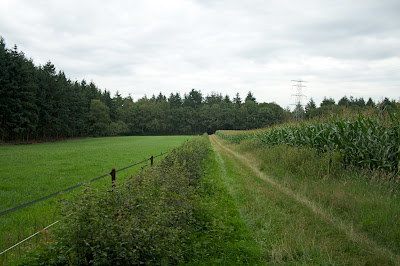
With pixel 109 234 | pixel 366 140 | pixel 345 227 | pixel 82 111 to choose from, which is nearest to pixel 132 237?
pixel 109 234

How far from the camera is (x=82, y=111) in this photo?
6412 cm

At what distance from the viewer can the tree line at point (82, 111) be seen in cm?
3731

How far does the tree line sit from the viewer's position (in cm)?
3731

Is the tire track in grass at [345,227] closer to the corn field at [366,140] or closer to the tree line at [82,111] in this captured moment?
the corn field at [366,140]

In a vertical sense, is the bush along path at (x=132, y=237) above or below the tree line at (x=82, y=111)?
below

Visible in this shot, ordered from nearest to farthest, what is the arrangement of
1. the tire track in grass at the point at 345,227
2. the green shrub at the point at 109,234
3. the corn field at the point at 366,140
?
the green shrub at the point at 109,234, the tire track in grass at the point at 345,227, the corn field at the point at 366,140

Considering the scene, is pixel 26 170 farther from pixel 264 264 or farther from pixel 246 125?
pixel 246 125

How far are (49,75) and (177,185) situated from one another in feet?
171

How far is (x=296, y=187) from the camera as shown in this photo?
30.5ft

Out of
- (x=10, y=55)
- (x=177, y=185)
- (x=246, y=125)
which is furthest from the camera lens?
(x=246, y=125)

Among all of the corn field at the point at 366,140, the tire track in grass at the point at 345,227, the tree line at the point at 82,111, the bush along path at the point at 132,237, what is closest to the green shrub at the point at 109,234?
the bush along path at the point at 132,237

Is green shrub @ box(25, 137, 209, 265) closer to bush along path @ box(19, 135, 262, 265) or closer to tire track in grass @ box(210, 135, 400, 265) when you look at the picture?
bush along path @ box(19, 135, 262, 265)

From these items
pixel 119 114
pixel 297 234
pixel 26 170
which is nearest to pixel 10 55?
pixel 26 170

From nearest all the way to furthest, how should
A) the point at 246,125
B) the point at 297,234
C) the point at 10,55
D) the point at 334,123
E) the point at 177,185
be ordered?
the point at 297,234, the point at 177,185, the point at 334,123, the point at 10,55, the point at 246,125
